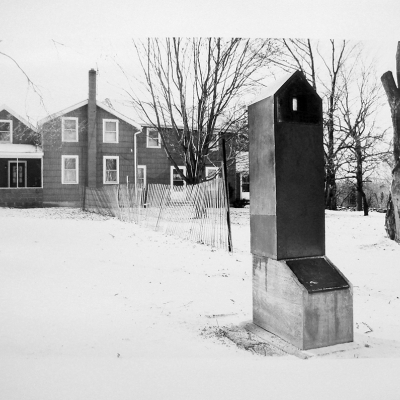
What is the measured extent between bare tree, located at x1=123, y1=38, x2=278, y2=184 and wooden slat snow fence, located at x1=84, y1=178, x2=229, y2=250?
314 millimetres

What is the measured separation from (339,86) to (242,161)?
0.81 meters

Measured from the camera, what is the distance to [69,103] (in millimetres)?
2328

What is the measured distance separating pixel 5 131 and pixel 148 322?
4.24ft

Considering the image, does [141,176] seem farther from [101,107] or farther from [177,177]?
[101,107]

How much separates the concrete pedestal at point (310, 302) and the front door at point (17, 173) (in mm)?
1434

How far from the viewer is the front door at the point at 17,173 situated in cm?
214

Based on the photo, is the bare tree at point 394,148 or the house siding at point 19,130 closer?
the house siding at point 19,130

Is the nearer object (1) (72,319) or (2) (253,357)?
(2) (253,357)

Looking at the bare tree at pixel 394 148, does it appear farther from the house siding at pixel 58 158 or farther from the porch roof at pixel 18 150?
the porch roof at pixel 18 150

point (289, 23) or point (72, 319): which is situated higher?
point (289, 23)

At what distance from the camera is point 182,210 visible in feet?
13.3

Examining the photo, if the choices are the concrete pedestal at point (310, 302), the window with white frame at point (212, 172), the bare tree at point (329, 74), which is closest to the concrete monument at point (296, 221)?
the concrete pedestal at point (310, 302)

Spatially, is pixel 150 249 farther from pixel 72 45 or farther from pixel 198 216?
pixel 72 45

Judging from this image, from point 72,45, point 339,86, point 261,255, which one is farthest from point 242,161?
point 72,45
